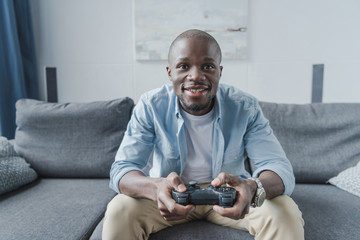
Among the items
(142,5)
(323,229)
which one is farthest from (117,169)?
(142,5)

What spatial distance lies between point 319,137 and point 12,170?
5.51ft

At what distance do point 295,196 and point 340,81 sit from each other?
106 centimetres

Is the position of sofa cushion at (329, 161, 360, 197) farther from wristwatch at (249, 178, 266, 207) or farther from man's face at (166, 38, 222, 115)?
man's face at (166, 38, 222, 115)

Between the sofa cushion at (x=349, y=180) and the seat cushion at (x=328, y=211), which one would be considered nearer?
the seat cushion at (x=328, y=211)

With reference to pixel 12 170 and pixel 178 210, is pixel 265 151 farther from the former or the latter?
pixel 12 170

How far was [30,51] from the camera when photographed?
1856 millimetres

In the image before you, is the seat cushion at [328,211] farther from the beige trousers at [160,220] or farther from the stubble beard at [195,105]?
the stubble beard at [195,105]

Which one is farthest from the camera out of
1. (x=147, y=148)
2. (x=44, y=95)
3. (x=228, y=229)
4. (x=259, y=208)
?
(x=44, y=95)

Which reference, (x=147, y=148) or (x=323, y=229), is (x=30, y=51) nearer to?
(x=147, y=148)

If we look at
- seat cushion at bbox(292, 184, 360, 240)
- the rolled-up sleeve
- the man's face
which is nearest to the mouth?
the man's face

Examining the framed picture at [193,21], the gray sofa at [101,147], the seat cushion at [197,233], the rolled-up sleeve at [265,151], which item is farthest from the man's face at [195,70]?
the framed picture at [193,21]

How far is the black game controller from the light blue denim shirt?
0.32 m

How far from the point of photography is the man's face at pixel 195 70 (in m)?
0.96

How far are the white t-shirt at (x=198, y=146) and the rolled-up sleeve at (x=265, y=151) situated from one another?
170mm
